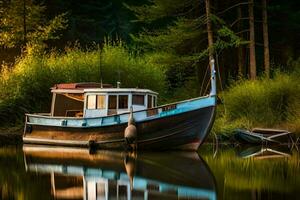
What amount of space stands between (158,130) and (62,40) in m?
26.0

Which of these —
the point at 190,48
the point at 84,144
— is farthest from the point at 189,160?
the point at 190,48

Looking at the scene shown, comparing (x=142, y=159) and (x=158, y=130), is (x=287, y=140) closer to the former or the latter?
(x=158, y=130)

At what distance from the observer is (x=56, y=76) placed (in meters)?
35.0

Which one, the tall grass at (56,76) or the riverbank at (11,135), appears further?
the tall grass at (56,76)

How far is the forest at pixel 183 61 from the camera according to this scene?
1230 inches

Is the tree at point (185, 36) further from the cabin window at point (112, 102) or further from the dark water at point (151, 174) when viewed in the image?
the dark water at point (151, 174)

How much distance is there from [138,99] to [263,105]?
5.57 m

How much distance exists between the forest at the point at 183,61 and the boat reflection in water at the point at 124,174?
605 cm

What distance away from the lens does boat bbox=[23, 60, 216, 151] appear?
26.7 m

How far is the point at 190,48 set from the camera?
38750mm

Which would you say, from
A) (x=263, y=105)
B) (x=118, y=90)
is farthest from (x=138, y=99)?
(x=263, y=105)

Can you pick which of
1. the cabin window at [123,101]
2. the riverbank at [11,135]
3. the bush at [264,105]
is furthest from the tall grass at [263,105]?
the riverbank at [11,135]

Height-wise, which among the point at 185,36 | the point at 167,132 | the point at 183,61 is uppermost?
the point at 185,36

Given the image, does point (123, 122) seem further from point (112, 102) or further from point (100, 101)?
point (100, 101)
